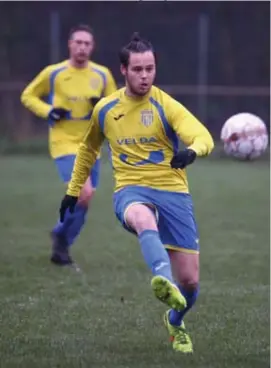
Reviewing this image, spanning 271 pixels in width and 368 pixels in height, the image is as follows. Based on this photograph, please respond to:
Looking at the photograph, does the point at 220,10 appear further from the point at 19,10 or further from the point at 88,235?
the point at 88,235

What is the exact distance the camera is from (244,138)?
7.01 meters

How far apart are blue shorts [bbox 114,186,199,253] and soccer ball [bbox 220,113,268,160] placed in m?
0.95

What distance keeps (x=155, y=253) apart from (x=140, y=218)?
0.25 meters

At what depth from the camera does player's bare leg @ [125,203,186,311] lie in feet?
18.1

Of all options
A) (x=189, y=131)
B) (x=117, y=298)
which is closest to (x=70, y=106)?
(x=117, y=298)

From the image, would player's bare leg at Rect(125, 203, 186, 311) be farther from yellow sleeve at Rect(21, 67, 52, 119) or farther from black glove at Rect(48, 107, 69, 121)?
yellow sleeve at Rect(21, 67, 52, 119)

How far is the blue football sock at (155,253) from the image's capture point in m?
5.72

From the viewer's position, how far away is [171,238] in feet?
20.3

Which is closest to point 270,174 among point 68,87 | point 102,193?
point 102,193

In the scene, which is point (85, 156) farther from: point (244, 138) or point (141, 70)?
point (244, 138)

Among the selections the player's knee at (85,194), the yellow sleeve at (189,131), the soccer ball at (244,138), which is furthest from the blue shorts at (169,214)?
the player's knee at (85,194)

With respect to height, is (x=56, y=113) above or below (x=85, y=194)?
above

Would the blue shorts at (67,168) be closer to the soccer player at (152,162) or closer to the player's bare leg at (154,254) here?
the soccer player at (152,162)

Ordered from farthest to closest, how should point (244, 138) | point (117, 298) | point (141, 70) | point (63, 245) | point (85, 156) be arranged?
point (63, 245) < point (117, 298) < point (244, 138) < point (85, 156) < point (141, 70)
